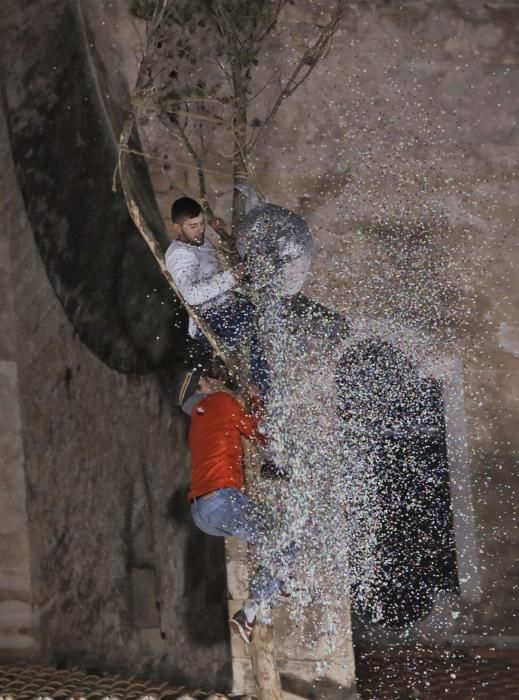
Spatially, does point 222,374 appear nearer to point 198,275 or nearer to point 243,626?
point 198,275

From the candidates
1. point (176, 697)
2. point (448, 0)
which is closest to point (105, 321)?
point (176, 697)

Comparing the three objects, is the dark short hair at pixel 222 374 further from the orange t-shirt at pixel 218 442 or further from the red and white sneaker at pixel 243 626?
the red and white sneaker at pixel 243 626

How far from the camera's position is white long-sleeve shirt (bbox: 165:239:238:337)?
6004mm

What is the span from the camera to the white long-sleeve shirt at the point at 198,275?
600cm

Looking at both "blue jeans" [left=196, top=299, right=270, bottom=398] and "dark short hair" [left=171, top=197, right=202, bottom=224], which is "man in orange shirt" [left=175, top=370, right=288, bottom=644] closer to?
"blue jeans" [left=196, top=299, right=270, bottom=398]

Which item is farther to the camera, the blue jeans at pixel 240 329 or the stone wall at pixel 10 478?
the stone wall at pixel 10 478

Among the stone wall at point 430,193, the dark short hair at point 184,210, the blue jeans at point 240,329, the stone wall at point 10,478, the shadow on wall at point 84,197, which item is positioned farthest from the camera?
the stone wall at point 10,478

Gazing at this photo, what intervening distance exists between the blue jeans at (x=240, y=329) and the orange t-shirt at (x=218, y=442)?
13.3 inches

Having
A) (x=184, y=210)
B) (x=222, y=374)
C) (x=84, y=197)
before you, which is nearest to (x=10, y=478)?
(x=84, y=197)

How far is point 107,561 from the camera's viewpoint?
7.90 metres

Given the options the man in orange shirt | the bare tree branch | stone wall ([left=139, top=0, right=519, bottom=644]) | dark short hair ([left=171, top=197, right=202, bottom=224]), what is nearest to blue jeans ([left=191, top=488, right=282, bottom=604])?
the man in orange shirt

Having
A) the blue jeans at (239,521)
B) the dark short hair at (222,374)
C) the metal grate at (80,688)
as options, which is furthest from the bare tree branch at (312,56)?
the metal grate at (80,688)

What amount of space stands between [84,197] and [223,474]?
3.00m

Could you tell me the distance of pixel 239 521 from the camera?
6.02 m
